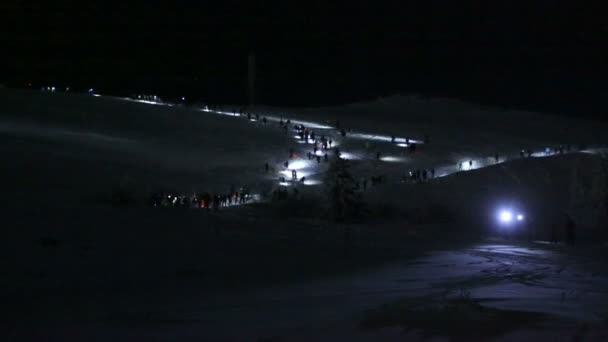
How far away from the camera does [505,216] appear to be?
111 ft

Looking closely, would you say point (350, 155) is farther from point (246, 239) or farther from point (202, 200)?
point (246, 239)

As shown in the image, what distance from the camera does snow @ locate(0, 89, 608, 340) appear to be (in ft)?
28.5

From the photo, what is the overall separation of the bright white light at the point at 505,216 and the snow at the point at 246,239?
0.38 meters

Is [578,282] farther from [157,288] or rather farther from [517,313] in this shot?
[157,288]

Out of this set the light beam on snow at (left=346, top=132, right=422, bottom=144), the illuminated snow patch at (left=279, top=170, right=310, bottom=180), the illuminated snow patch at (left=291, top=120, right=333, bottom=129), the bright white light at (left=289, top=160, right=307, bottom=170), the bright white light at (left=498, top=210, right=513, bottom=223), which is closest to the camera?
the bright white light at (left=498, top=210, right=513, bottom=223)

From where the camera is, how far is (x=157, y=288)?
10812 mm

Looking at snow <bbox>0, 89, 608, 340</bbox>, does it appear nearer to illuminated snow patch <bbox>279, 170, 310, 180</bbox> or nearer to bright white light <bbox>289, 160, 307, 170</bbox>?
illuminated snow patch <bbox>279, 170, 310, 180</bbox>

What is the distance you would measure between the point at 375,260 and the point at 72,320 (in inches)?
311

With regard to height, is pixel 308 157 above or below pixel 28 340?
above

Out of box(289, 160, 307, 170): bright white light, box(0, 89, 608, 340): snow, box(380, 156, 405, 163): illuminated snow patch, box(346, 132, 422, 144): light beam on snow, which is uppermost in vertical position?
box(346, 132, 422, 144): light beam on snow

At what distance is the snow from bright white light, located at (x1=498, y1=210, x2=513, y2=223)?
0.38 meters

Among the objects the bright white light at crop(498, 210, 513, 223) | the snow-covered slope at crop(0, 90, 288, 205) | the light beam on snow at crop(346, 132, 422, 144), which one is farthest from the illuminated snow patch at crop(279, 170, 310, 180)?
the light beam on snow at crop(346, 132, 422, 144)

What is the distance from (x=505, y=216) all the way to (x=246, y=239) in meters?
19.4

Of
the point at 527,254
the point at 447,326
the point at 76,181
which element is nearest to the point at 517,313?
the point at 447,326
